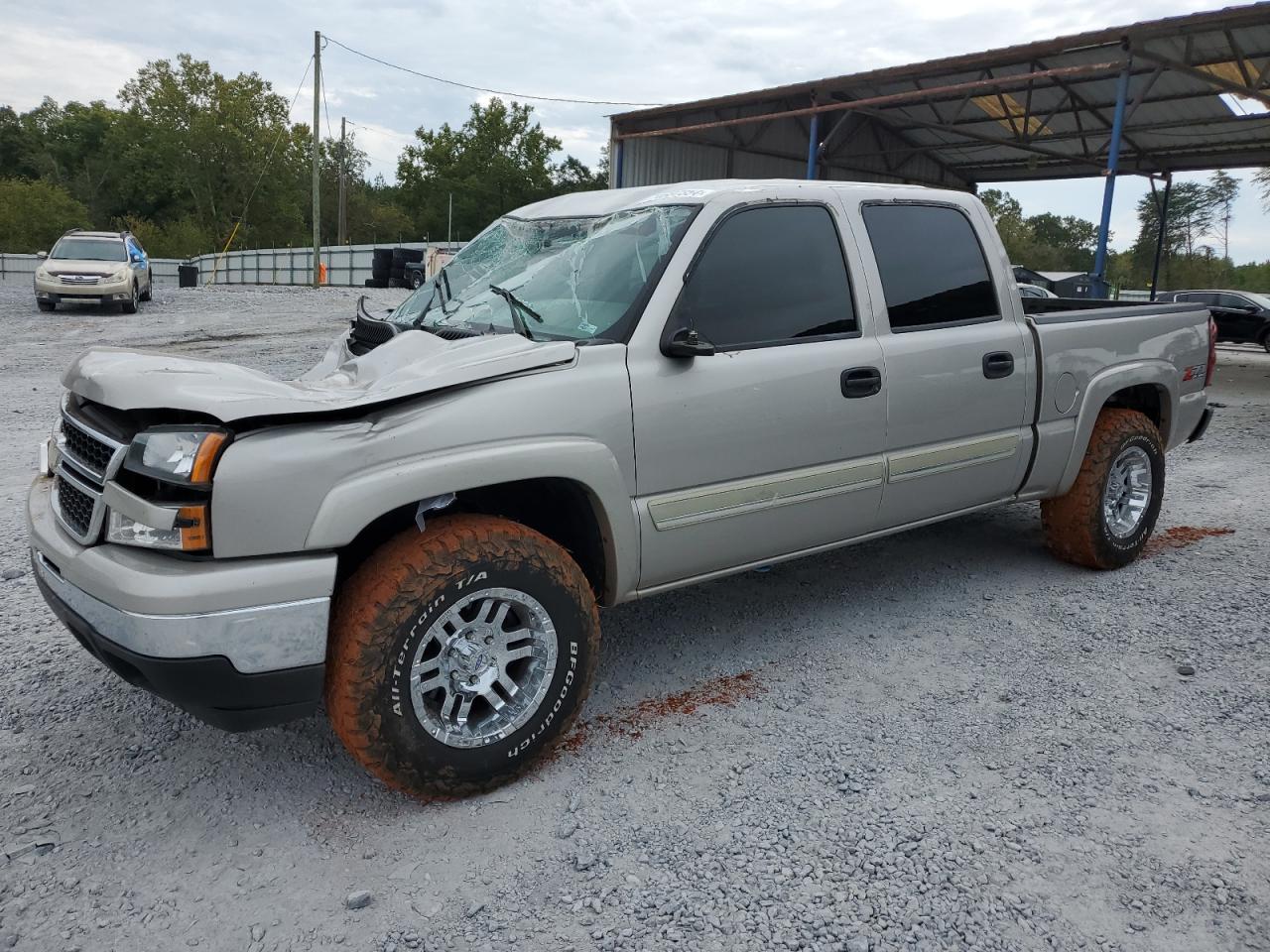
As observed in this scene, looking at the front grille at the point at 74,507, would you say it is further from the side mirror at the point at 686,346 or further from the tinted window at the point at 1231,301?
the tinted window at the point at 1231,301

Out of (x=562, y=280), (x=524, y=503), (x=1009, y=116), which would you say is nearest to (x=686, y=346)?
(x=562, y=280)

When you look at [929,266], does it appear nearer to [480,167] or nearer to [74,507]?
[74,507]

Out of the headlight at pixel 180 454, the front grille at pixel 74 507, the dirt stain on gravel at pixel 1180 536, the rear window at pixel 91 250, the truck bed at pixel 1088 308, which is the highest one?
the rear window at pixel 91 250

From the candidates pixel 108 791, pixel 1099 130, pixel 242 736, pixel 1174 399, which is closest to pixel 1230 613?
pixel 1174 399

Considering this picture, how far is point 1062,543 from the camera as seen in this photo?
4988 mm

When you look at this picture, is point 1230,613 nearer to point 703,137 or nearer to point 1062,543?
point 1062,543

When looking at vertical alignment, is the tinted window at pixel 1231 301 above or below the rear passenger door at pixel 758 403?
above

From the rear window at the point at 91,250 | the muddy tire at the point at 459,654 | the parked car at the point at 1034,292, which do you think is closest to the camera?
the muddy tire at the point at 459,654

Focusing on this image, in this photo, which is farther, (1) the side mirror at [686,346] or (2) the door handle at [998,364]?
(2) the door handle at [998,364]

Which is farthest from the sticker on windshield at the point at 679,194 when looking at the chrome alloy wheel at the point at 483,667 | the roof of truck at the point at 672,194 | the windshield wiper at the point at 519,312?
the chrome alloy wheel at the point at 483,667

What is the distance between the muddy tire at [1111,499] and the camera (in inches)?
190

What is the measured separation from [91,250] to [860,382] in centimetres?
1974

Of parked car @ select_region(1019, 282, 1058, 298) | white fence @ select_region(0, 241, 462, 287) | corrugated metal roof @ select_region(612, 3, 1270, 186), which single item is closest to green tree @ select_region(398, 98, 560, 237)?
white fence @ select_region(0, 241, 462, 287)

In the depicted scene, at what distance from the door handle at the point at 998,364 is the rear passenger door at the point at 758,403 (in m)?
0.70
